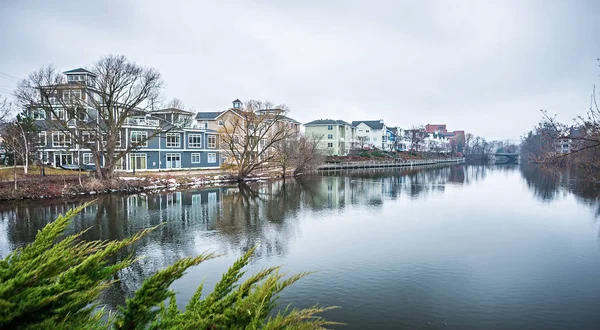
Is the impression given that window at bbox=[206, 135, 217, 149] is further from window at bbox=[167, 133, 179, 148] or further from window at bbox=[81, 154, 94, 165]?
window at bbox=[81, 154, 94, 165]

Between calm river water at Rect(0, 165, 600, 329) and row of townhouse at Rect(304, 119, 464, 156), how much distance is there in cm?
3710

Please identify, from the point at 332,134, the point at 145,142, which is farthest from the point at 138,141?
→ the point at 332,134

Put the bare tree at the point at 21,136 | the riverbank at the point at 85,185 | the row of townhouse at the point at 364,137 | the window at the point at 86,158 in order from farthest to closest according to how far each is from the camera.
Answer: the row of townhouse at the point at 364,137 → the window at the point at 86,158 → the bare tree at the point at 21,136 → the riverbank at the point at 85,185

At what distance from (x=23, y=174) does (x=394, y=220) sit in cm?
3204

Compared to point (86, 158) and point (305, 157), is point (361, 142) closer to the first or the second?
point (305, 157)

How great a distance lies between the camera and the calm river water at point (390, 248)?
32.9 ft

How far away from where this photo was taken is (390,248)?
1546 centimetres

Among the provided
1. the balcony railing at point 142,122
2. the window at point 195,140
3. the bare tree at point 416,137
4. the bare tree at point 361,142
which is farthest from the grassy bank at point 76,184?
the bare tree at point 416,137

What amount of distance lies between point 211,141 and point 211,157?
7.35ft

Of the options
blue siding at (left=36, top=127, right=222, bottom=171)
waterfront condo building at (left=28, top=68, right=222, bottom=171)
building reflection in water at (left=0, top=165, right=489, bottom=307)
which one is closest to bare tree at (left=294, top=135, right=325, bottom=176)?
blue siding at (left=36, top=127, right=222, bottom=171)

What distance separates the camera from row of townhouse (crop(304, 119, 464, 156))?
260 feet

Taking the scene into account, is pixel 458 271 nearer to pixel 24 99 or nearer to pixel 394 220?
pixel 394 220

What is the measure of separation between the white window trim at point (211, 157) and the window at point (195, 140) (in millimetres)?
2174

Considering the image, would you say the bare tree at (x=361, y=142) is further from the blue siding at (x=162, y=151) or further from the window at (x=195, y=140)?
the window at (x=195, y=140)
